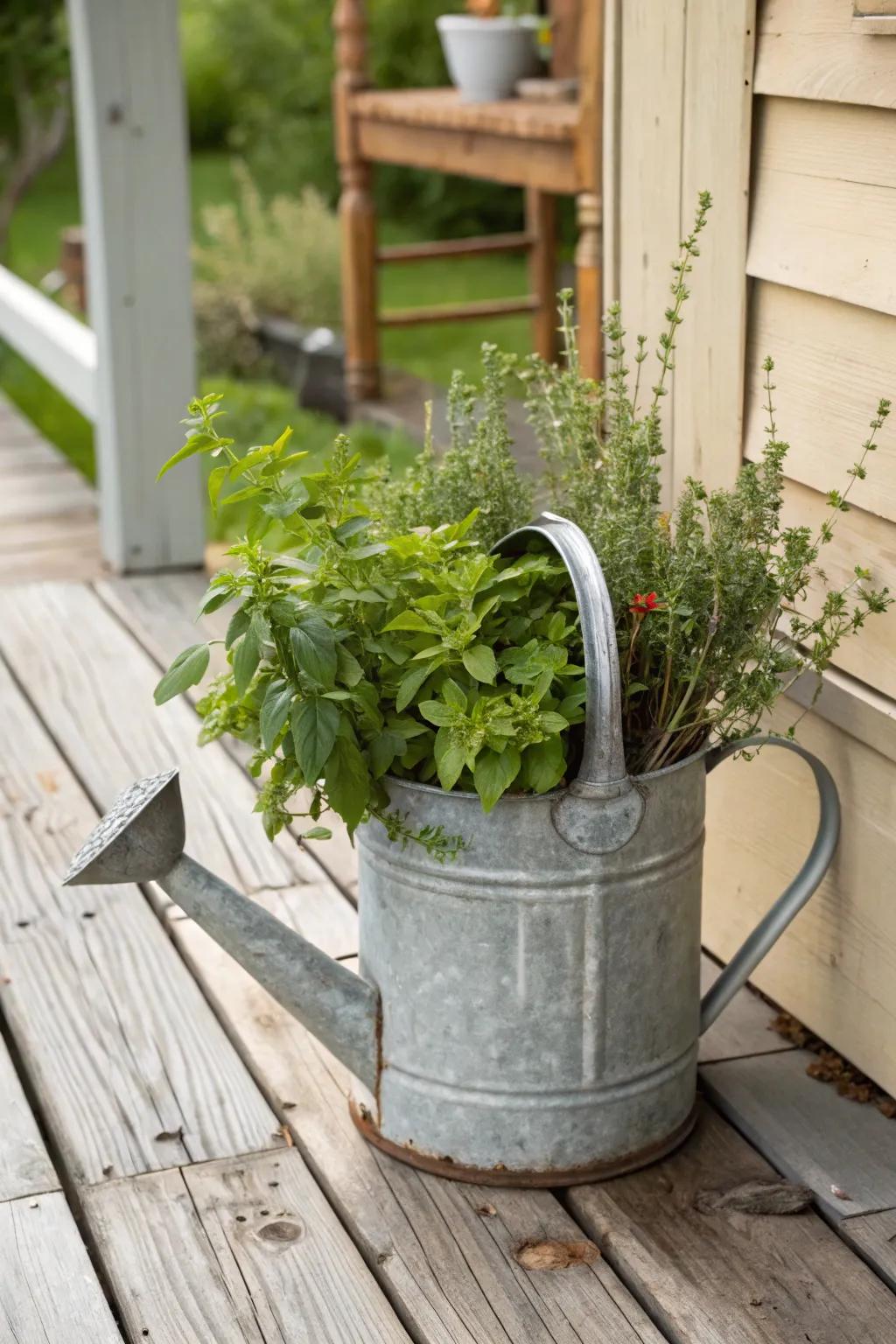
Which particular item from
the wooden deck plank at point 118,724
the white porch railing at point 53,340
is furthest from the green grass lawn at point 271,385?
the wooden deck plank at point 118,724

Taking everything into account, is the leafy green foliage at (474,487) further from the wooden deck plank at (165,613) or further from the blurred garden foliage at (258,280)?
the blurred garden foliage at (258,280)

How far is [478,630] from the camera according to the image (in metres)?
1.63

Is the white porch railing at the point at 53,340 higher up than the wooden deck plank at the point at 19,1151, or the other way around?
the white porch railing at the point at 53,340

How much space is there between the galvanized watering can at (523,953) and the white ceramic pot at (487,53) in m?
3.55

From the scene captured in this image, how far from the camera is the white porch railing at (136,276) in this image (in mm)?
3660

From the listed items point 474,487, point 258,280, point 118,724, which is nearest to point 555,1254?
point 474,487

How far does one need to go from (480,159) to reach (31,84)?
11.2 feet

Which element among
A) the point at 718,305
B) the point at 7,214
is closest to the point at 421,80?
the point at 7,214

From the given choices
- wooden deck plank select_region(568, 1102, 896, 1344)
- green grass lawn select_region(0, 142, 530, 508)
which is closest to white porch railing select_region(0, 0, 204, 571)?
green grass lawn select_region(0, 142, 530, 508)

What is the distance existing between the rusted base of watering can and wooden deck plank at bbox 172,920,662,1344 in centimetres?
1

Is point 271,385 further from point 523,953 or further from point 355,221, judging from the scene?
point 523,953

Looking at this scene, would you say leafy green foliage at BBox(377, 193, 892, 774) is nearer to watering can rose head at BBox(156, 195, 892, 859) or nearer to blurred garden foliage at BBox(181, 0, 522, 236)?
watering can rose head at BBox(156, 195, 892, 859)

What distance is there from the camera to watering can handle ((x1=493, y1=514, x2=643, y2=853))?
5.02 ft

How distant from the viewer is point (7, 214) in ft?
25.2
